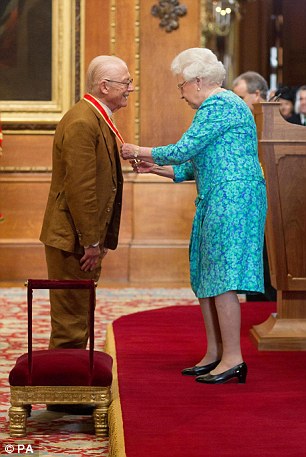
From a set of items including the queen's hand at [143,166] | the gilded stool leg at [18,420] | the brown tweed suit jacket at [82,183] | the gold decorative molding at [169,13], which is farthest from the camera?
the gold decorative molding at [169,13]

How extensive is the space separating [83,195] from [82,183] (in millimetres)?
56

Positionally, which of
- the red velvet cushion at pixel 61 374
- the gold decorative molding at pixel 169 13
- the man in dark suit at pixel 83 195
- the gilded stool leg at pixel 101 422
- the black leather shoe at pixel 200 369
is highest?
the gold decorative molding at pixel 169 13

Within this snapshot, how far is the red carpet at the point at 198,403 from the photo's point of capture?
433 centimetres

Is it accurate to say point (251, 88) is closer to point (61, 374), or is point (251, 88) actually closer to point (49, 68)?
point (49, 68)

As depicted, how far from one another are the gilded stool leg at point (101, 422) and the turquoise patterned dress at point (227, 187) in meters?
0.91

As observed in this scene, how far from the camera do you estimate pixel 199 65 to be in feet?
18.0

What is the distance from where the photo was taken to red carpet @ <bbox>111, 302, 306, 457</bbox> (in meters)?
4.33

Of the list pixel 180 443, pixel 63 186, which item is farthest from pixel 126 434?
pixel 63 186

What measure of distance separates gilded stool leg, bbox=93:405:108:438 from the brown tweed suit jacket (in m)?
0.82

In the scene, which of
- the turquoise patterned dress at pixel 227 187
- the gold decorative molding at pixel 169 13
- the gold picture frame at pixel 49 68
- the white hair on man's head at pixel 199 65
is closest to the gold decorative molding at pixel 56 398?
the turquoise patterned dress at pixel 227 187

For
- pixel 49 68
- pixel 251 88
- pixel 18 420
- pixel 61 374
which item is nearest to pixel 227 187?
pixel 61 374

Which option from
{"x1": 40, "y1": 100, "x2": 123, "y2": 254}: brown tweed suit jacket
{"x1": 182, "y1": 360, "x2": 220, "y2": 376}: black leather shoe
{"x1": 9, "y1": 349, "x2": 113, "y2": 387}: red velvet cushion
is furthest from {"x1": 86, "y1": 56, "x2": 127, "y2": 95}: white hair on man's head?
{"x1": 182, "y1": 360, "x2": 220, "y2": 376}: black leather shoe

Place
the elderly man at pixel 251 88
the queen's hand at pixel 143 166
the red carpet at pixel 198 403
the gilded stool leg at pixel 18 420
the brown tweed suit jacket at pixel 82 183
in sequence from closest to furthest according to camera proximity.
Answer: the red carpet at pixel 198 403
the gilded stool leg at pixel 18 420
the brown tweed suit jacket at pixel 82 183
the queen's hand at pixel 143 166
the elderly man at pixel 251 88

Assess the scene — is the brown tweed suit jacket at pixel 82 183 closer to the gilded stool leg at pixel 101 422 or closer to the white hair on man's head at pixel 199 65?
the white hair on man's head at pixel 199 65
